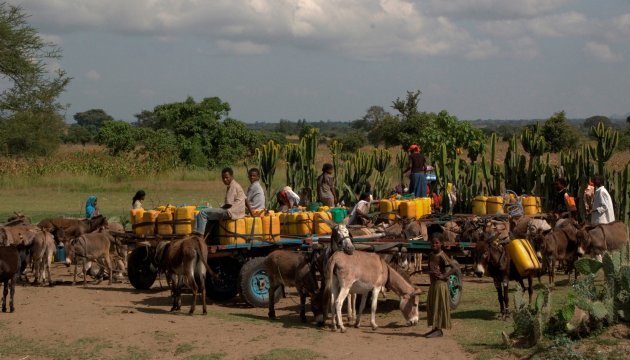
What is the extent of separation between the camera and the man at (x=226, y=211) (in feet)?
48.0

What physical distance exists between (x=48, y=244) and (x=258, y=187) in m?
4.56

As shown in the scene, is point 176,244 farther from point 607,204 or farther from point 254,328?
point 607,204

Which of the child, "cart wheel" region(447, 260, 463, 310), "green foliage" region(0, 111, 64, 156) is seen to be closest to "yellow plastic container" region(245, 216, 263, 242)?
"cart wheel" region(447, 260, 463, 310)

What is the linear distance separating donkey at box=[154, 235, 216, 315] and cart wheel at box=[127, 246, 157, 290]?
2.55m

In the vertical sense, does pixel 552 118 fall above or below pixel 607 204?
above

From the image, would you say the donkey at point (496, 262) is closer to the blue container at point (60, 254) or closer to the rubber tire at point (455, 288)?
the rubber tire at point (455, 288)

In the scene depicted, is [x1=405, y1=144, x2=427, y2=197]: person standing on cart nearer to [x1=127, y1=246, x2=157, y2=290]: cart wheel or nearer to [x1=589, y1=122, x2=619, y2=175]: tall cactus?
[x1=589, y1=122, x2=619, y2=175]: tall cactus

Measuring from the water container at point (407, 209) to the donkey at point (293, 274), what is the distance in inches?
196

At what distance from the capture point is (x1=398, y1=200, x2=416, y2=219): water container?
710 inches

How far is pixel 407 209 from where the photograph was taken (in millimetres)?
18047

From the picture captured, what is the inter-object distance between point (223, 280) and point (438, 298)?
14.8 feet

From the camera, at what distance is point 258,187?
15.7m

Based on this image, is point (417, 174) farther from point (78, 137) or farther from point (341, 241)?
point (78, 137)

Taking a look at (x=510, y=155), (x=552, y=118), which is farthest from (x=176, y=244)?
(x=552, y=118)
